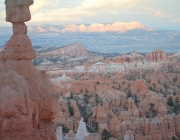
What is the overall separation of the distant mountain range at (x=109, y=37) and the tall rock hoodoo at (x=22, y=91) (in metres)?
118


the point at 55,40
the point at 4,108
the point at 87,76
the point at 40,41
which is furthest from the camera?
the point at 55,40

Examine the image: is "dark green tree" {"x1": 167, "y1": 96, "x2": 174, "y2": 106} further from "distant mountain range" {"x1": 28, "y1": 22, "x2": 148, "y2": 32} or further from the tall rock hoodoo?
"distant mountain range" {"x1": 28, "y1": 22, "x2": 148, "y2": 32}

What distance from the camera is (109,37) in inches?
6599

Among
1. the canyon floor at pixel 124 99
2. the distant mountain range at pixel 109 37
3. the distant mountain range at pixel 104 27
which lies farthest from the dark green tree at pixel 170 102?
the distant mountain range at pixel 104 27

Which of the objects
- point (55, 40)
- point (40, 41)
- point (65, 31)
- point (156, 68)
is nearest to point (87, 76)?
point (156, 68)

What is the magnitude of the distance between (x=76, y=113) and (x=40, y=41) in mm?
110315

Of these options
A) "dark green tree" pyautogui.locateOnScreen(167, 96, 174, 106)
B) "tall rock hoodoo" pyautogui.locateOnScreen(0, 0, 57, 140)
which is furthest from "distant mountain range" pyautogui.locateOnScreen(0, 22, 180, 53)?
"tall rock hoodoo" pyautogui.locateOnScreen(0, 0, 57, 140)

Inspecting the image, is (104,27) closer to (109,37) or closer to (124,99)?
(109,37)

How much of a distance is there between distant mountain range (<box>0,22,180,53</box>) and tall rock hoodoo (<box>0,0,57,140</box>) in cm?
11764

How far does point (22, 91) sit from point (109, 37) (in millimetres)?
161787

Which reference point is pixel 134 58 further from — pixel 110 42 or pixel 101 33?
pixel 101 33

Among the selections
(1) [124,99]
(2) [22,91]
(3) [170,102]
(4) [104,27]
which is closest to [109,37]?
(4) [104,27]

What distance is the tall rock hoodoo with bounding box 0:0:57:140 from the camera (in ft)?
22.0

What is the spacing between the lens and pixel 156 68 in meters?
59.2
